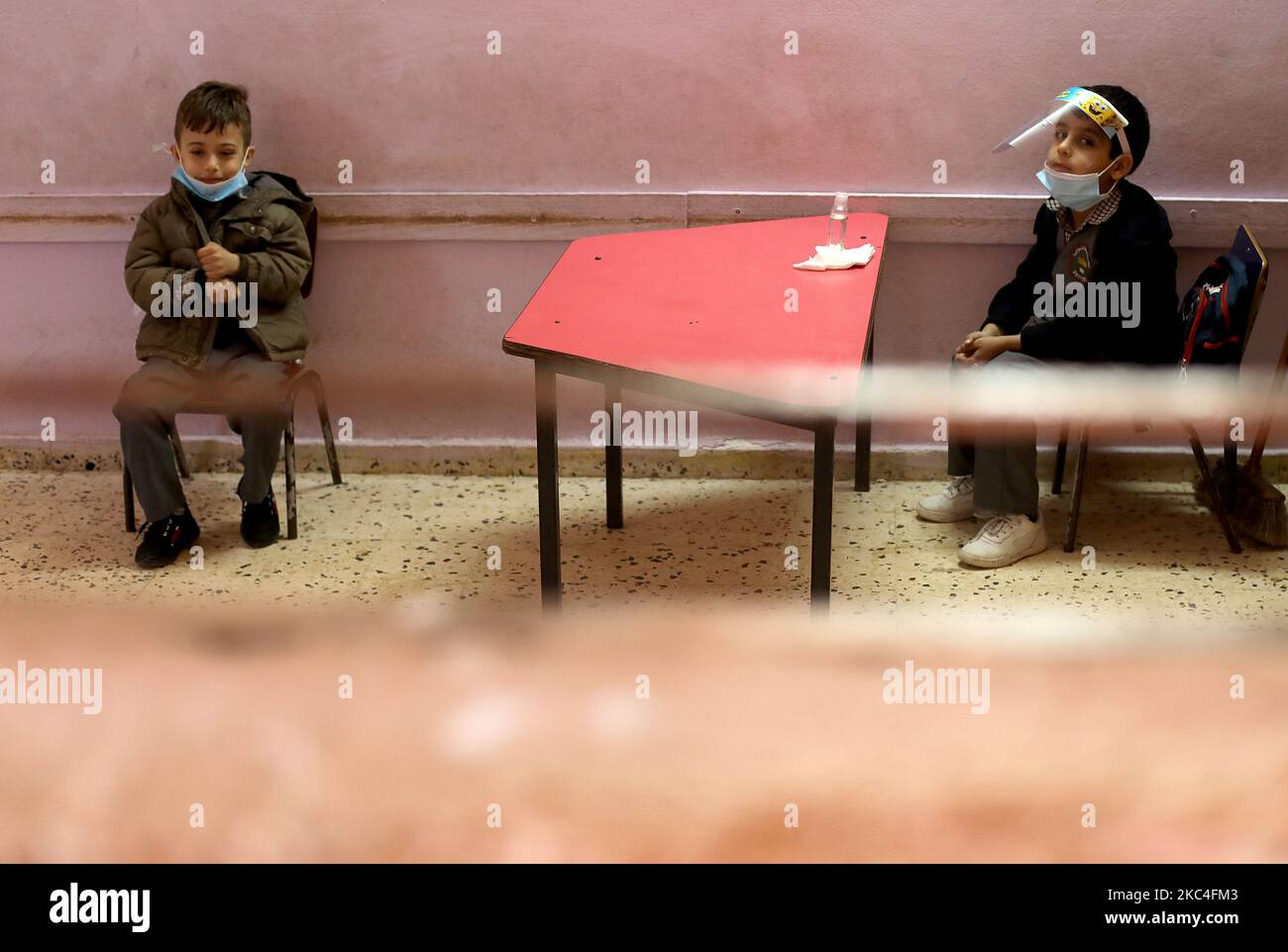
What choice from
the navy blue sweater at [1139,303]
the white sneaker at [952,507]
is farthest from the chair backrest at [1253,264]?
the white sneaker at [952,507]

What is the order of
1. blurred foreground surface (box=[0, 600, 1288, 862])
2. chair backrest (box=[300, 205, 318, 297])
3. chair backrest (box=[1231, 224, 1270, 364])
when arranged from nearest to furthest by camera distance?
blurred foreground surface (box=[0, 600, 1288, 862]) → chair backrest (box=[1231, 224, 1270, 364]) → chair backrest (box=[300, 205, 318, 297])

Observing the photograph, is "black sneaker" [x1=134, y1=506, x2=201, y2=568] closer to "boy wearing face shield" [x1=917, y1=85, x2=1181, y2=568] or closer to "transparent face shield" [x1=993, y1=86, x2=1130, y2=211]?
"boy wearing face shield" [x1=917, y1=85, x2=1181, y2=568]

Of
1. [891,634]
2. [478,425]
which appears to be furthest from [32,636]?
[478,425]

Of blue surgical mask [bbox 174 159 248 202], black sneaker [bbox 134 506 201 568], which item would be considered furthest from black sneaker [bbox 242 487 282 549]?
blue surgical mask [bbox 174 159 248 202]

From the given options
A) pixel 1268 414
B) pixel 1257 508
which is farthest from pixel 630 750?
pixel 1268 414

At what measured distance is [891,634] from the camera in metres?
1.22

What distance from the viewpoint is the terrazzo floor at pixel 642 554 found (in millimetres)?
3227

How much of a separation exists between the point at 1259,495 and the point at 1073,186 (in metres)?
0.94

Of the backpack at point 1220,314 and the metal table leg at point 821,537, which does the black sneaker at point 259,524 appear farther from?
the backpack at point 1220,314

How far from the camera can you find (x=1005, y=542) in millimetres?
3406

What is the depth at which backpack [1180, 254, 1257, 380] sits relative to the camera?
3213 millimetres

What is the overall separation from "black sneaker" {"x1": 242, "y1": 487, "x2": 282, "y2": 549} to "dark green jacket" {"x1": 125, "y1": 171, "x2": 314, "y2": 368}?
1.23 ft

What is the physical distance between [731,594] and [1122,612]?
0.87 m

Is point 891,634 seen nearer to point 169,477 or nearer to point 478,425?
point 169,477
